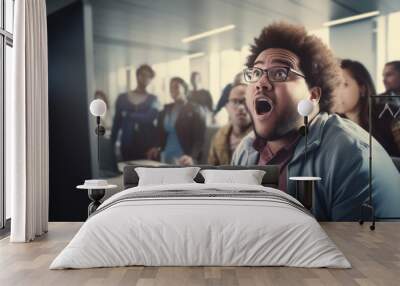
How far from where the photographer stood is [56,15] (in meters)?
7.61

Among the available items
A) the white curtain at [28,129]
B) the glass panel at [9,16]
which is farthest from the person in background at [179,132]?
the glass panel at [9,16]

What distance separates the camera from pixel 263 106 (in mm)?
7555

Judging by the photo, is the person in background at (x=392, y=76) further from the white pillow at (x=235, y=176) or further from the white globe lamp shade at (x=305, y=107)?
the white pillow at (x=235, y=176)

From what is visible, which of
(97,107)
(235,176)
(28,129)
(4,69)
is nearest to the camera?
(28,129)

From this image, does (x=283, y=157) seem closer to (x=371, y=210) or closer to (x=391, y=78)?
(x=371, y=210)

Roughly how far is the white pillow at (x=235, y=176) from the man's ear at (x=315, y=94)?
1.27 metres

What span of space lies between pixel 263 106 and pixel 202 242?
11.0ft

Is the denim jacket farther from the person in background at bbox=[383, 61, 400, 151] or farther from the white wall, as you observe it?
the white wall

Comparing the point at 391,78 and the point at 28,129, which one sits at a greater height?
the point at 391,78

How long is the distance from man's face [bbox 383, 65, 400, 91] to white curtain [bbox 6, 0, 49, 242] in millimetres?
4345

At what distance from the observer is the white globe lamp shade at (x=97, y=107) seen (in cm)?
703

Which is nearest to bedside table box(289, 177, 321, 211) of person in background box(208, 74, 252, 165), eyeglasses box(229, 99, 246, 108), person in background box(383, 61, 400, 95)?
person in background box(208, 74, 252, 165)

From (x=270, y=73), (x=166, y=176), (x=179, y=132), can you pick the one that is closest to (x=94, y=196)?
(x=166, y=176)

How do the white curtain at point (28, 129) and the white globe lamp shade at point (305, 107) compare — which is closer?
the white curtain at point (28, 129)
